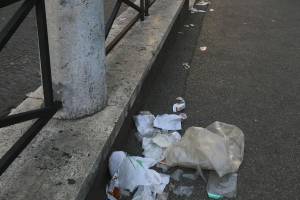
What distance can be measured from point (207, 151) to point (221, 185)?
24cm

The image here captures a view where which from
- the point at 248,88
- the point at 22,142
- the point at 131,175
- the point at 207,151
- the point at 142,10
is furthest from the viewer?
the point at 142,10

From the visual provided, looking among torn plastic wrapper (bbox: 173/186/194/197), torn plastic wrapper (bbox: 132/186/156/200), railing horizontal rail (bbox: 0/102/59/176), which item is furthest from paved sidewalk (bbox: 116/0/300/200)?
railing horizontal rail (bbox: 0/102/59/176)

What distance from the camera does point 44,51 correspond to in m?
2.77

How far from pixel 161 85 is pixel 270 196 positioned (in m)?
1.77

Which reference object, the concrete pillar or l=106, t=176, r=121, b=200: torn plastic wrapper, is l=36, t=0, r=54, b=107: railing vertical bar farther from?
l=106, t=176, r=121, b=200: torn plastic wrapper

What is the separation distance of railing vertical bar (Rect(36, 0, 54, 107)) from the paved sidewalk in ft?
2.63

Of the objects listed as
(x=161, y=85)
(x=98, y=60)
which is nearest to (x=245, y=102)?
(x=161, y=85)

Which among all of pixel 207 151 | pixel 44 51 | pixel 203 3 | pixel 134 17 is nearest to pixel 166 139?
pixel 207 151

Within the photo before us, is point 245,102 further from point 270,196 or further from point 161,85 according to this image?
point 270,196

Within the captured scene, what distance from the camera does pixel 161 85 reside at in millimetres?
4449

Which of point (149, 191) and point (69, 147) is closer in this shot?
point (69, 147)

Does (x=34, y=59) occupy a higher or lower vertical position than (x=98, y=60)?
lower

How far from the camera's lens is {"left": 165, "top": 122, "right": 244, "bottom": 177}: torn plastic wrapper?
122 inches

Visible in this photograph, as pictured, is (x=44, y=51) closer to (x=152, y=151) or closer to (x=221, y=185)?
(x=152, y=151)
